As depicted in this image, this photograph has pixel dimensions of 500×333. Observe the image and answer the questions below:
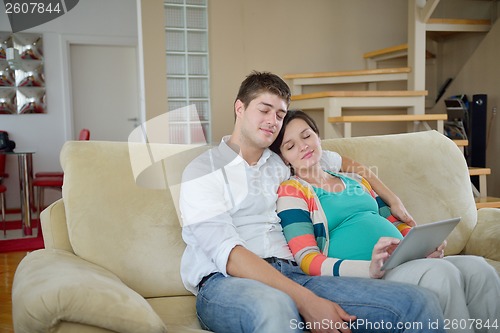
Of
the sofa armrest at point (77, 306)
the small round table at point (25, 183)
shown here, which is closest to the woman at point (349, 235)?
the sofa armrest at point (77, 306)

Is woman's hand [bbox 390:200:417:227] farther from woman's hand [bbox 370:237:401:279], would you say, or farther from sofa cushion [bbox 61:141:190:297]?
sofa cushion [bbox 61:141:190:297]

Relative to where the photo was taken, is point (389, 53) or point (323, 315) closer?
point (323, 315)

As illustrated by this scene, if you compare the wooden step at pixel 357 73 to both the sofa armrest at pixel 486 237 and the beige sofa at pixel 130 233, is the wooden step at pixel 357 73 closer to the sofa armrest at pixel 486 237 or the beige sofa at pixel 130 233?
the beige sofa at pixel 130 233

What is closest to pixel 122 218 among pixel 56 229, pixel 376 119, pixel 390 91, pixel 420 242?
pixel 56 229

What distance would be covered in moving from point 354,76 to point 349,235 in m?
3.66

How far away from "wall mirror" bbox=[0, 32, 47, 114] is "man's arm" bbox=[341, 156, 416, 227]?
572 centimetres

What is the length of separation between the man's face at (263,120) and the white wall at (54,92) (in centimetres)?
558

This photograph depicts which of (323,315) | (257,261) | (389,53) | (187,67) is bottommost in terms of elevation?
(323,315)

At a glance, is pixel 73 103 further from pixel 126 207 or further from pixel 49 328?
pixel 49 328

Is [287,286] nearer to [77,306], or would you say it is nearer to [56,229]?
[77,306]

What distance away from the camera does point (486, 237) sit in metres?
2.16

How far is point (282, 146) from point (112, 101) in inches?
227

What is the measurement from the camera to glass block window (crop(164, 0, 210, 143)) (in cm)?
520

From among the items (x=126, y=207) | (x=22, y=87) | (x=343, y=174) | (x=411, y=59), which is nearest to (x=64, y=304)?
(x=126, y=207)
